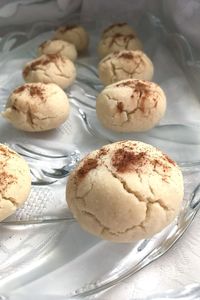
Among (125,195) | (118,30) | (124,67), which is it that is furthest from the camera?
(118,30)

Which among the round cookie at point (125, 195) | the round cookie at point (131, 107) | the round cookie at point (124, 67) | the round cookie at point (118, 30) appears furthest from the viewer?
the round cookie at point (118, 30)

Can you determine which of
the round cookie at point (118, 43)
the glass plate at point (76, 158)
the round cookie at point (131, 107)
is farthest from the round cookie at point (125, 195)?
the round cookie at point (118, 43)

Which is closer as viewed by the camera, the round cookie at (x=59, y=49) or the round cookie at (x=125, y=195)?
the round cookie at (x=125, y=195)

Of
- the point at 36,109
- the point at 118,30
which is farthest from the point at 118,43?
the point at 36,109

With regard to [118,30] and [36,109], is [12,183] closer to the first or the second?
[36,109]

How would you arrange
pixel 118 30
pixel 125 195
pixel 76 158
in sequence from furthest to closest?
Result: pixel 118 30 → pixel 76 158 → pixel 125 195

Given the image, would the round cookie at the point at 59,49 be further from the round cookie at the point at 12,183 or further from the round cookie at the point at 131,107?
the round cookie at the point at 12,183

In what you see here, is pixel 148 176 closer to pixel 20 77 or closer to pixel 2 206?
pixel 2 206
